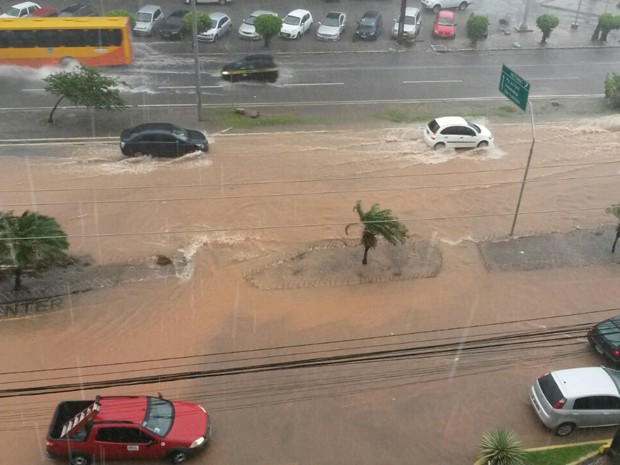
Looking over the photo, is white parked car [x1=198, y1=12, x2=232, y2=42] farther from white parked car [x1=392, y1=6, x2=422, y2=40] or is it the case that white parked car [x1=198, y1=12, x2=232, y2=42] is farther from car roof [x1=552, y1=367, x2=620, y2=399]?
car roof [x1=552, y1=367, x2=620, y2=399]

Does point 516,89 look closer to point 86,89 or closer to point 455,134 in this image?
point 455,134

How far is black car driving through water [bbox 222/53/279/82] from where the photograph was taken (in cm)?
2967

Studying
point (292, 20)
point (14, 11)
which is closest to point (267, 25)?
point (292, 20)

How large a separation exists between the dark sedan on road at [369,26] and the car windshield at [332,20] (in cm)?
120

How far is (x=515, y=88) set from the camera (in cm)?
1878

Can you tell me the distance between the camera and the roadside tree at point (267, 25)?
108 ft

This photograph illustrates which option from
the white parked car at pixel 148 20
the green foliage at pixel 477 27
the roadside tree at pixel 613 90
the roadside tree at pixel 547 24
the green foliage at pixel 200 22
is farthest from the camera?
the roadside tree at pixel 547 24

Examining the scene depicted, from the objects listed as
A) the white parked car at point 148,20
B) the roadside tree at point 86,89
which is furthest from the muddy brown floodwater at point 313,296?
the white parked car at point 148,20

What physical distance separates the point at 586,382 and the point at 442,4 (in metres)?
32.5

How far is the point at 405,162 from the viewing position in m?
23.7

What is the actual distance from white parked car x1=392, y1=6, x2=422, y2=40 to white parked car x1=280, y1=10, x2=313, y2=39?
16.2 feet

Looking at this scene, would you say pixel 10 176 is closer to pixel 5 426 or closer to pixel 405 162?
pixel 5 426

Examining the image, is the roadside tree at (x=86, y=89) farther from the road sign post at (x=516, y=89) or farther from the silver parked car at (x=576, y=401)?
the silver parked car at (x=576, y=401)

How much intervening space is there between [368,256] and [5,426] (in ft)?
33.6
